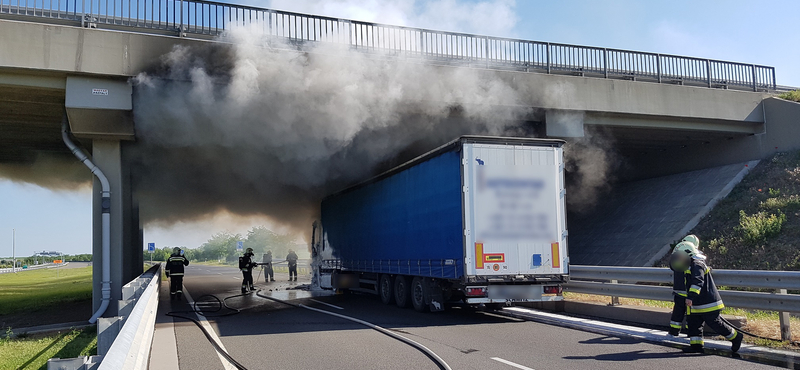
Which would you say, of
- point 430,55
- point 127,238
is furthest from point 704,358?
point 127,238

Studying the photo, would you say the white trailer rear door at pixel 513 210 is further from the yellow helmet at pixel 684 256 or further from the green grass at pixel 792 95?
the green grass at pixel 792 95

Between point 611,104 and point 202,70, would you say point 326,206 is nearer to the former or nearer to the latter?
→ point 202,70

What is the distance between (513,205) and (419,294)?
314 cm

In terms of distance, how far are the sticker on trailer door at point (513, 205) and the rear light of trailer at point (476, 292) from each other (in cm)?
67

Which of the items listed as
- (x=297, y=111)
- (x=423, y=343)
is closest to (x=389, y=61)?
(x=297, y=111)

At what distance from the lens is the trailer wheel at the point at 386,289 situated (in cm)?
1447

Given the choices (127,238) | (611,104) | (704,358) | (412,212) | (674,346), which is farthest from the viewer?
(611,104)

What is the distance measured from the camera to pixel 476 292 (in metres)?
10.6

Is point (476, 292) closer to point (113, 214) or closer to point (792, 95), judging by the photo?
point (113, 214)

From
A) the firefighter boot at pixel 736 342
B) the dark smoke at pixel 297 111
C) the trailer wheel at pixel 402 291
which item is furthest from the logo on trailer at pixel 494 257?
the dark smoke at pixel 297 111

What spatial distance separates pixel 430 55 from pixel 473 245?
7.93 metres

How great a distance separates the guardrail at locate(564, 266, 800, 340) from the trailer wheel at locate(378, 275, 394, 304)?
15.9ft

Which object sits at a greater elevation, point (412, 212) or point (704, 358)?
point (412, 212)

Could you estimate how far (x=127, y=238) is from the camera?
52.5 feet
